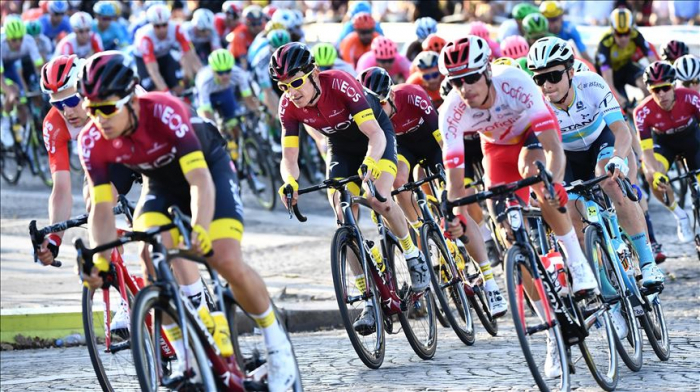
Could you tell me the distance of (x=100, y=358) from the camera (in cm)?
867

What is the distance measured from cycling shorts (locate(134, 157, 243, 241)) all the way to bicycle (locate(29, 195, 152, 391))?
2.77ft

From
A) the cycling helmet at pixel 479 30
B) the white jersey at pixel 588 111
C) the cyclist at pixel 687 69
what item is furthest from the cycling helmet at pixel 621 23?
the white jersey at pixel 588 111

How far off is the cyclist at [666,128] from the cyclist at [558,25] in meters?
4.38

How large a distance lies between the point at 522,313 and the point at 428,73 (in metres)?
6.34

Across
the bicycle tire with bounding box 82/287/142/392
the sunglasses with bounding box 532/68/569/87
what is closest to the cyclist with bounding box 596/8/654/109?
the sunglasses with bounding box 532/68/569/87

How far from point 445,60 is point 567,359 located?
1.80m

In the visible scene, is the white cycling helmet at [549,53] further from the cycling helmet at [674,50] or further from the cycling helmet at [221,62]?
the cycling helmet at [221,62]

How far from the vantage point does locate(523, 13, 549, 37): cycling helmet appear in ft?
56.0

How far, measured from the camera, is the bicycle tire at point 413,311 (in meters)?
9.59

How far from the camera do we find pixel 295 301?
1254cm

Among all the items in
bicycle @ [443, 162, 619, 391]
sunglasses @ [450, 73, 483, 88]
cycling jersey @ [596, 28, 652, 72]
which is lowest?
bicycle @ [443, 162, 619, 391]

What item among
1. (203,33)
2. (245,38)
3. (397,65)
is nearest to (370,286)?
(397,65)

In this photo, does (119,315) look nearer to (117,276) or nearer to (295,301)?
(117,276)

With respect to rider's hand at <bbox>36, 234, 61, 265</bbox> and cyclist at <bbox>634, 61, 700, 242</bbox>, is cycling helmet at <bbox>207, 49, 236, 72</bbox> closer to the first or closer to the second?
cyclist at <bbox>634, 61, 700, 242</bbox>
